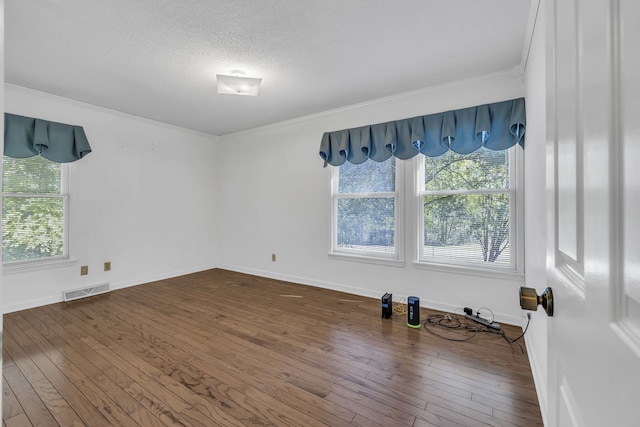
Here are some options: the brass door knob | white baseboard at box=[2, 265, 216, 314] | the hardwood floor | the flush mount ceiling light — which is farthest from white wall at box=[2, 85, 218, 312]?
the brass door knob

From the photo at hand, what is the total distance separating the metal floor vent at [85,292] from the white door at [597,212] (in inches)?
180

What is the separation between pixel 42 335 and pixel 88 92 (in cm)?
260

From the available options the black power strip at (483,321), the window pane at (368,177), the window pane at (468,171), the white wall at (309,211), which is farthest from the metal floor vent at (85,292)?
the black power strip at (483,321)

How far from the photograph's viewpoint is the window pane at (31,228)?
3.12 m

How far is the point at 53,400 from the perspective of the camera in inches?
67.1

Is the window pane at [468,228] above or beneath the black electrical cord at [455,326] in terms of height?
above

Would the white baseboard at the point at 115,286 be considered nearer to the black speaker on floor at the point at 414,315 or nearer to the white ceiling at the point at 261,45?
the white ceiling at the point at 261,45

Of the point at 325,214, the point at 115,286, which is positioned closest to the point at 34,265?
the point at 115,286

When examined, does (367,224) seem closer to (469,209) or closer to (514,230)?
(469,209)

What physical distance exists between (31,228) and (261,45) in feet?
11.0

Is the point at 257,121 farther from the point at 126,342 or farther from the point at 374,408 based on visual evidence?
the point at 374,408

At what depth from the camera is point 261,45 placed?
237cm

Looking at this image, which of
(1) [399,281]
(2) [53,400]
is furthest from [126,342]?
(1) [399,281]

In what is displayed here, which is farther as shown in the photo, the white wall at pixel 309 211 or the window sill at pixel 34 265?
the window sill at pixel 34 265
